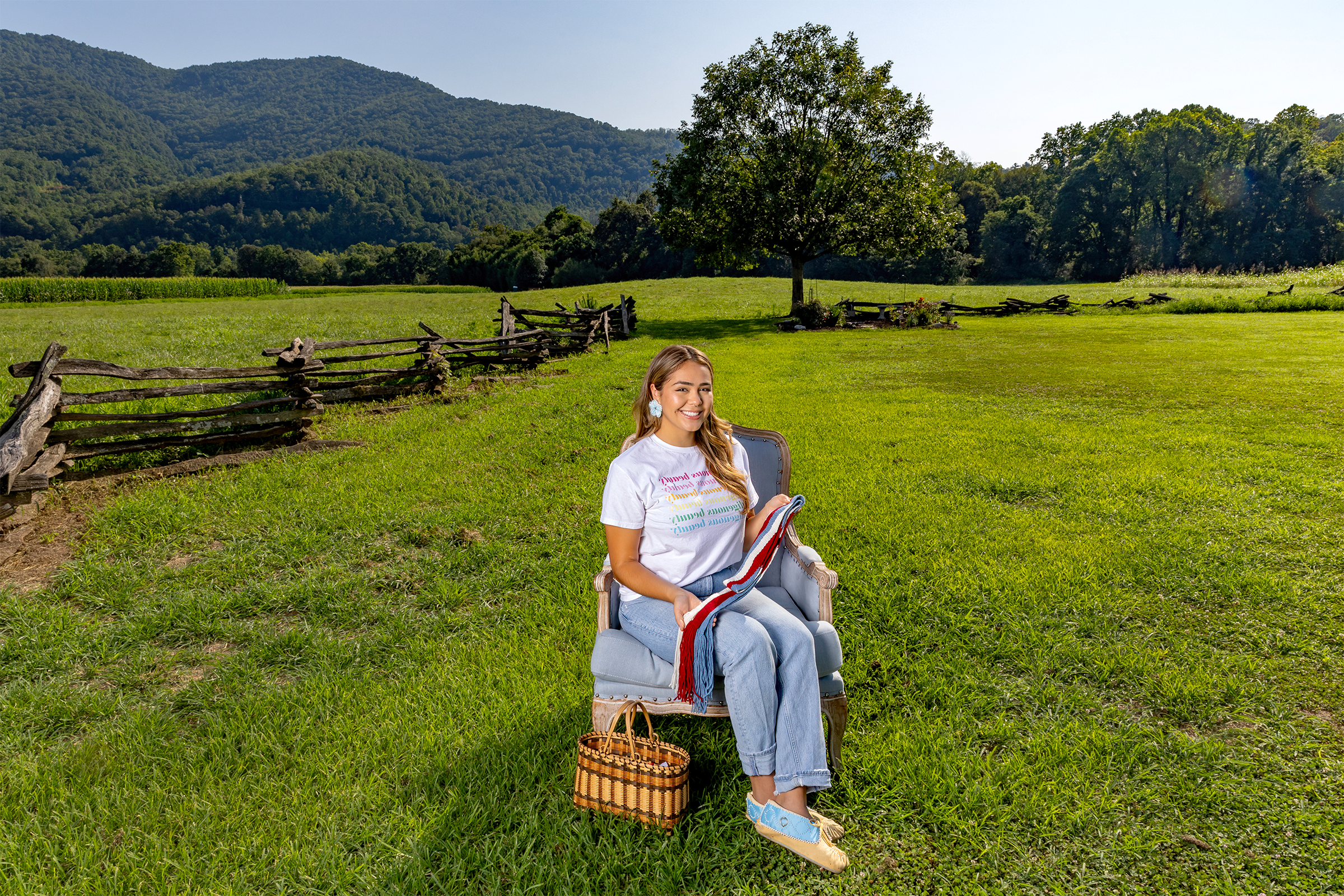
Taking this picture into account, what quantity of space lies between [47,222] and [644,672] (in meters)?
160

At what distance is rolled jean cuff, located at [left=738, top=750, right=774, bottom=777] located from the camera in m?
2.69

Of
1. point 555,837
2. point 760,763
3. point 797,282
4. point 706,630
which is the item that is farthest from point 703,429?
point 797,282

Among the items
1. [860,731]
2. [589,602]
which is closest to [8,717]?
[589,602]

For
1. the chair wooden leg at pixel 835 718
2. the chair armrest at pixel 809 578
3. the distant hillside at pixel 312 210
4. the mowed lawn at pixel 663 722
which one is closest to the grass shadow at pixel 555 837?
the mowed lawn at pixel 663 722

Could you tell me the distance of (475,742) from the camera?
3.39m

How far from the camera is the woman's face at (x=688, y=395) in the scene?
315 centimetres

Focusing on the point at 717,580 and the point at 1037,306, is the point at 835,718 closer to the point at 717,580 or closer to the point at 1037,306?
the point at 717,580

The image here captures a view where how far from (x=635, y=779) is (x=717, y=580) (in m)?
0.94

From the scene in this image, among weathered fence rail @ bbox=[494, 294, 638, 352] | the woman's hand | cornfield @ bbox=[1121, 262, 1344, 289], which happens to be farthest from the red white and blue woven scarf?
cornfield @ bbox=[1121, 262, 1344, 289]

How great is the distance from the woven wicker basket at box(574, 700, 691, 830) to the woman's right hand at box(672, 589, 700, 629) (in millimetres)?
458

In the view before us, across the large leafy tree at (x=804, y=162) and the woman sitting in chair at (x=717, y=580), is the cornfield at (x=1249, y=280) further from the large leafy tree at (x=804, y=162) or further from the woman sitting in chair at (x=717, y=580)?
the woman sitting in chair at (x=717, y=580)

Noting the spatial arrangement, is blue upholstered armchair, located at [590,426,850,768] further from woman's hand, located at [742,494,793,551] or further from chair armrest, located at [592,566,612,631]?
woman's hand, located at [742,494,793,551]

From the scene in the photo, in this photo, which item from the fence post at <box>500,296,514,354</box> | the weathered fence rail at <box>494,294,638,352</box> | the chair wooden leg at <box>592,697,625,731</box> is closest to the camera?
the chair wooden leg at <box>592,697,625,731</box>

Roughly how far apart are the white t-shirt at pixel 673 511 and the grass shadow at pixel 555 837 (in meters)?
0.97
